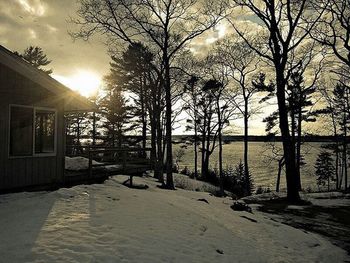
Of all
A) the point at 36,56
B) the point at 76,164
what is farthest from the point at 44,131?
the point at 36,56

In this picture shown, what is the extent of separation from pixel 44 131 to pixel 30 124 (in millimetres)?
712

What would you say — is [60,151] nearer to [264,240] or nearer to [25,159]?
[25,159]

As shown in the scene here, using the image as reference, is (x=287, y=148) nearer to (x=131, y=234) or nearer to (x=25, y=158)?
(x=131, y=234)

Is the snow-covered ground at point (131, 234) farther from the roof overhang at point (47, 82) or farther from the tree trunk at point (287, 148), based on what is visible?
the tree trunk at point (287, 148)

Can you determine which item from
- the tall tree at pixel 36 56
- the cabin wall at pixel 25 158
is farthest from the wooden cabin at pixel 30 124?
the tall tree at pixel 36 56

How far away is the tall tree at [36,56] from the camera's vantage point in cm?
3613

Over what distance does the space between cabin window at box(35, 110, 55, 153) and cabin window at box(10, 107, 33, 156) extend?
0.34 m

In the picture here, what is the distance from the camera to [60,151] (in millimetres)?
11320

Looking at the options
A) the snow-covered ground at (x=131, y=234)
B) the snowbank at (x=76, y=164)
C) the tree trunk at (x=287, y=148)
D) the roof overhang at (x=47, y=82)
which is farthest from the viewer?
the tree trunk at (x=287, y=148)

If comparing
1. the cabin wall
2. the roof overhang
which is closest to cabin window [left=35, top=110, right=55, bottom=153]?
the cabin wall

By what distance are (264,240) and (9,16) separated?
12056mm

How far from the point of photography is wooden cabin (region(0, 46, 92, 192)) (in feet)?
31.7

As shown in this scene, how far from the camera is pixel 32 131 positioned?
408 inches

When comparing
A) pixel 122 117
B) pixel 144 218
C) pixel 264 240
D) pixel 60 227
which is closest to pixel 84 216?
pixel 60 227
